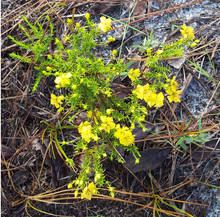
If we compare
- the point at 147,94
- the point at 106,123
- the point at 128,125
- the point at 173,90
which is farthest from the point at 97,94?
the point at 173,90

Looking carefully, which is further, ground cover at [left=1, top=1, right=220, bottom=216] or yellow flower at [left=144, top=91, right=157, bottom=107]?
ground cover at [left=1, top=1, right=220, bottom=216]

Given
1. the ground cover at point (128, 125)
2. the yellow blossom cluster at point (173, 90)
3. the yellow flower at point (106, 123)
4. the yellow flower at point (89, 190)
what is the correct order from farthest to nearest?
the ground cover at point (128, 125) < the yellow blossom cluster at point (173, 90) < the yellow flower at point (89, 190) < the yellow flower at point (106, 123)

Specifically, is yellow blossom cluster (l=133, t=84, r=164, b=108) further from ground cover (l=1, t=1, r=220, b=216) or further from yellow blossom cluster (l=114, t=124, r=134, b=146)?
ground cover (l=1, t=1, r=220, b=216)

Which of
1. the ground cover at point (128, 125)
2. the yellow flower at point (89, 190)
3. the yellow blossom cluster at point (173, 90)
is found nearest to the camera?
the yellow flower at point (89, 190)

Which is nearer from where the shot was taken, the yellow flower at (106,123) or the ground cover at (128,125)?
the yellow flower at (106,123)

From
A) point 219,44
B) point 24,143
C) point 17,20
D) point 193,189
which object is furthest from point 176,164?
point 17,20

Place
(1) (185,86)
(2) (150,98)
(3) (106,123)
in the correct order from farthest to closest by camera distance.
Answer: (1) (185,86)
(2) (150,98)
(3) (106,123)

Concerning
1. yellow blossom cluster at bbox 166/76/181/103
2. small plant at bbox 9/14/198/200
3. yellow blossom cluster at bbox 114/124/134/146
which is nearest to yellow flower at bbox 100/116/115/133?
small plant at bbox 9/14/198/200

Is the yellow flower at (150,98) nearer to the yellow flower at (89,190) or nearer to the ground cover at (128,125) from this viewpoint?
the ground cover at (128,125)

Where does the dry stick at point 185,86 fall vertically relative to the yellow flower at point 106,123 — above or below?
below

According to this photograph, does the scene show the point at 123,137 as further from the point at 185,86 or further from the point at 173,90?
the point at 185,86

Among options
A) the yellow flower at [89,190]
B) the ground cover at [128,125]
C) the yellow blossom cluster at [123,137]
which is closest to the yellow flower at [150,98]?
the yellow blossom cluster at [123,137]

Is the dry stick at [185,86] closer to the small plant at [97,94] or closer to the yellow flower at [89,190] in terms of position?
the small plant at [97,94]
